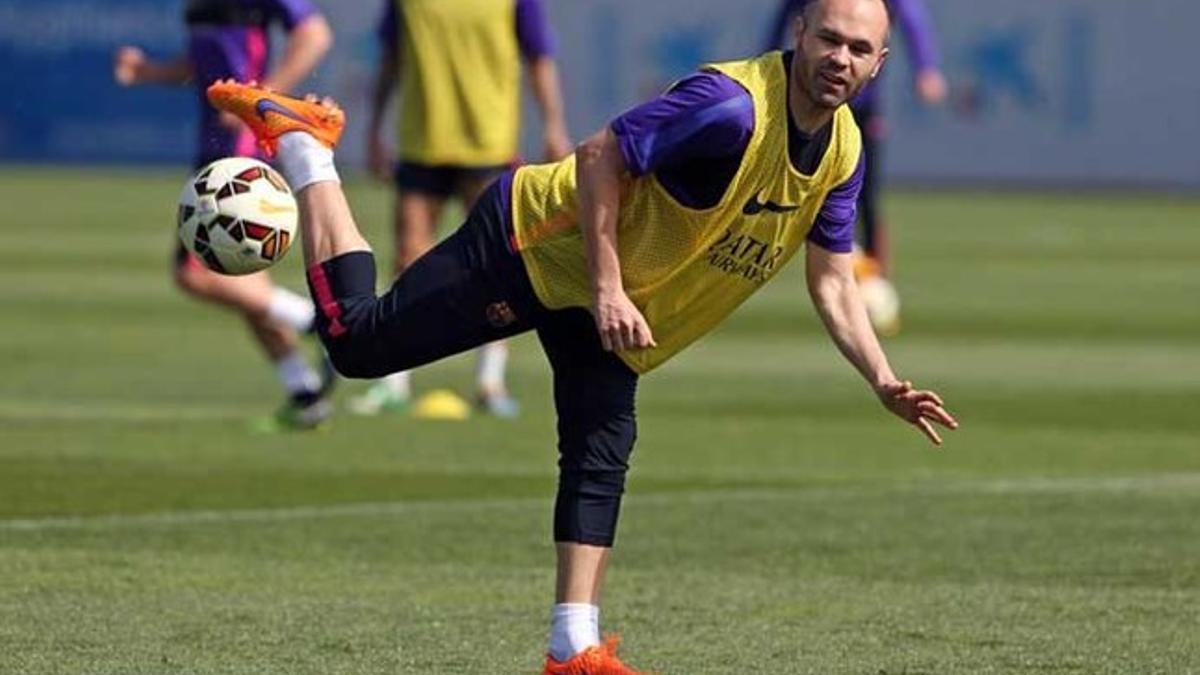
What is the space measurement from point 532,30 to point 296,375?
2462 millimetres

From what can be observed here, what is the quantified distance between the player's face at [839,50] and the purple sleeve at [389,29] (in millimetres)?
9004

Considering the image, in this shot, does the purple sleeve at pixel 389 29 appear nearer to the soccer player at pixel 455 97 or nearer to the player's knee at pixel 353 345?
the soccer player at pixel 455 97

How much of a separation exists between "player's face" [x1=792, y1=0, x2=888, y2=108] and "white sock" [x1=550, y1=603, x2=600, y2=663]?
1.40 m

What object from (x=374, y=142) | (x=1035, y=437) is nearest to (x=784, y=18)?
(x=374, y=142)

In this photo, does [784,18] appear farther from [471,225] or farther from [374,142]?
[471,225]

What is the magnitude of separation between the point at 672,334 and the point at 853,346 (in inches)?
20.3

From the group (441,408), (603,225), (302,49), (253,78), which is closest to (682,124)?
(603,225)

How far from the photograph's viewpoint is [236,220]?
30.4 ft

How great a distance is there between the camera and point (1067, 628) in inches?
368

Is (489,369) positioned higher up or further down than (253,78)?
further down

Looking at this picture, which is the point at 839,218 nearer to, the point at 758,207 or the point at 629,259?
the point at 758,207

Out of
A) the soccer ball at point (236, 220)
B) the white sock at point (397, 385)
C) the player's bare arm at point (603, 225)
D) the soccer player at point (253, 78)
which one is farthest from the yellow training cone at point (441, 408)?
the player's bare arm at point (603, 225)

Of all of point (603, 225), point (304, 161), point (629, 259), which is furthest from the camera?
point (304, 161)

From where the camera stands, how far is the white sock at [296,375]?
15.2 m
